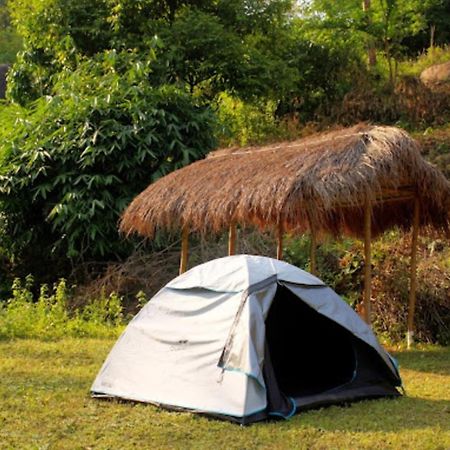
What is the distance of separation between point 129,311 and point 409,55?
16.5 metres

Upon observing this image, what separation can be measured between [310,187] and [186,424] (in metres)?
3.04

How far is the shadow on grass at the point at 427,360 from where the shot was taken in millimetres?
8258

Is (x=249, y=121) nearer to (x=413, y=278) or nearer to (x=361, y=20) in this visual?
(x=361, y=20)

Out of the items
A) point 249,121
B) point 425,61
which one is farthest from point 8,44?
point 425,61

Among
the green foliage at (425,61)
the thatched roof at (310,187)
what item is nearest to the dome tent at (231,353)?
Answer: the thatched roof at (310,187)

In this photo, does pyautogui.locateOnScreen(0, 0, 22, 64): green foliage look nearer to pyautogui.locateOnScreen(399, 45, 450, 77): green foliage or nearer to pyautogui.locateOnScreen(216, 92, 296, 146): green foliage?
pyautogui.locateOnScreen(216, 92, 296, 146): green foliage

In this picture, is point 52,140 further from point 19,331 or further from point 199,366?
point 199,366

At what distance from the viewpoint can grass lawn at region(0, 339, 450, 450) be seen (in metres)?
5.51

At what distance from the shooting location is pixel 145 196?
1015cm

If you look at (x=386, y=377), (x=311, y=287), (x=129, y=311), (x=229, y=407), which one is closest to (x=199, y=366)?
(x=229, y=407)

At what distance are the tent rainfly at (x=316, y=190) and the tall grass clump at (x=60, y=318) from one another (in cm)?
138

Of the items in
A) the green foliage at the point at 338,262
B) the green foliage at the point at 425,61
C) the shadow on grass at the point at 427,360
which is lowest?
the shadow on grass at the point at 427,360

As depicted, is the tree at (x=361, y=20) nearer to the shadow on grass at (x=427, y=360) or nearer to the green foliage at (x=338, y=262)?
the green foliage at (x=338, y=262)

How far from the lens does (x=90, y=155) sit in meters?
12.8
